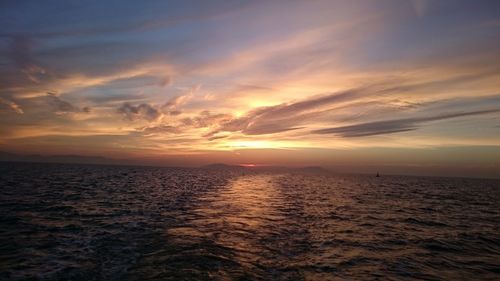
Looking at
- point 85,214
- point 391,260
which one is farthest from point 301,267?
point 85,214

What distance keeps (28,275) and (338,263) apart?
12.6m

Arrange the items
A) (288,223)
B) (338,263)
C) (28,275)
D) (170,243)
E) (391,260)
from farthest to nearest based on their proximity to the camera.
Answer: (288,223) < (170,243) < (391,260) < (338,263) < (28,275)

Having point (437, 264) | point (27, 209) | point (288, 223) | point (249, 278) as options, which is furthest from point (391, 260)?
point (27, 209)

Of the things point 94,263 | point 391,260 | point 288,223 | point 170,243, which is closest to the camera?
point 94,263

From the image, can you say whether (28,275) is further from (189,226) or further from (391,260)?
(391,260)

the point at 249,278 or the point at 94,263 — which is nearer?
the point at 249,278

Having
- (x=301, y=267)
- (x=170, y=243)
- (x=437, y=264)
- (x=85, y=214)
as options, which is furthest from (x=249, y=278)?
(x=85, y=214)

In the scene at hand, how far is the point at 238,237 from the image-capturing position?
62.6 ft

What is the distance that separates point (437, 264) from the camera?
15.7m

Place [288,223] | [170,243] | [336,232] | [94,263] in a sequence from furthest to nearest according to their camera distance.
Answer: [288,223] → [336,232] → [170,243] → [94,263]

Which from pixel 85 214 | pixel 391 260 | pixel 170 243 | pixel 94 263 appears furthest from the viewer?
pixel 85 214

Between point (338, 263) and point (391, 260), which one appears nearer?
point (338, 263)

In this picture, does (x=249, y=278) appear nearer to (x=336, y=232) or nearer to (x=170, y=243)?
(x=170, y=243)

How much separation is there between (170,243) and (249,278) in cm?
626
